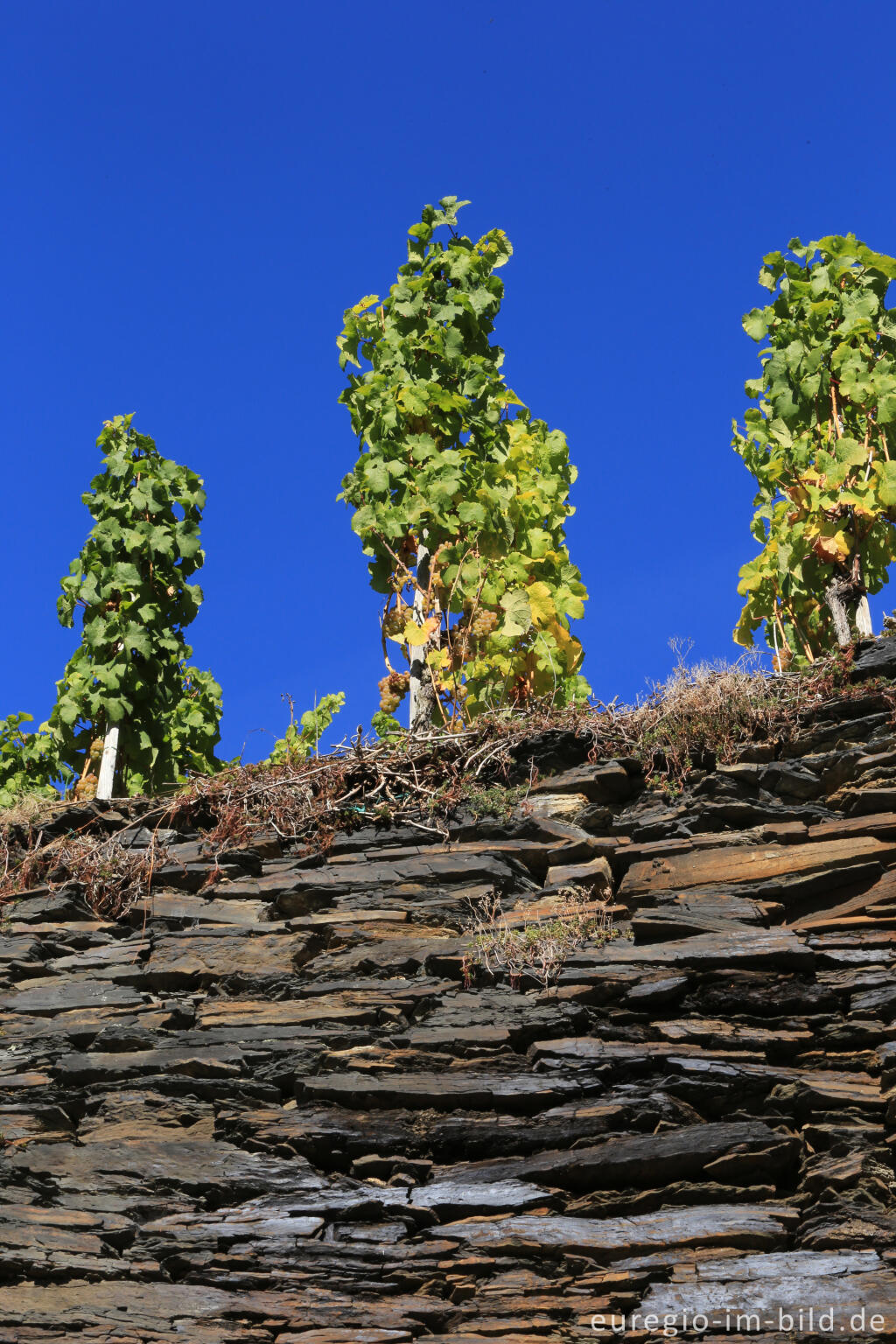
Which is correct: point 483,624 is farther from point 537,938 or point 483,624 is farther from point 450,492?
point 537,938

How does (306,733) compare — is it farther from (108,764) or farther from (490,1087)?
(490,1087)

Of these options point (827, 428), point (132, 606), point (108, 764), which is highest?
point (827, 428)

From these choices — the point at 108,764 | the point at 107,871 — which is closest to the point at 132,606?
the point at 108,764

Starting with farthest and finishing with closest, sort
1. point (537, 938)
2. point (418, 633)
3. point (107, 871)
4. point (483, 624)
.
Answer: point (483, 624)
point (418, 633)
point (107, 871)
point (537, 938)

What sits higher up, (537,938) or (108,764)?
(108,764)

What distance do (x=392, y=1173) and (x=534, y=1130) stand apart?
0.78 metres

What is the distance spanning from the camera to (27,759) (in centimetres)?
1491

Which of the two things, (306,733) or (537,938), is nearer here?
(537,938)

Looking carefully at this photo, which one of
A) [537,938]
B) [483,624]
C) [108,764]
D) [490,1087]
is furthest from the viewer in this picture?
[108,764]

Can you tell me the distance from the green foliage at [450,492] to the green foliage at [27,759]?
5168 millimetres

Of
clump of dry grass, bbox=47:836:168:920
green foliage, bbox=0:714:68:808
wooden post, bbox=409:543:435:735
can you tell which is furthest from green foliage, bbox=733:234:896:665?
A: green foliage, bbox=0:714:68:808

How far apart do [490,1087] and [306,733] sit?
8.81 metres

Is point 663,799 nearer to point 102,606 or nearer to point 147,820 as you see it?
point 147,820

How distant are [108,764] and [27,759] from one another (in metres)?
2.67
